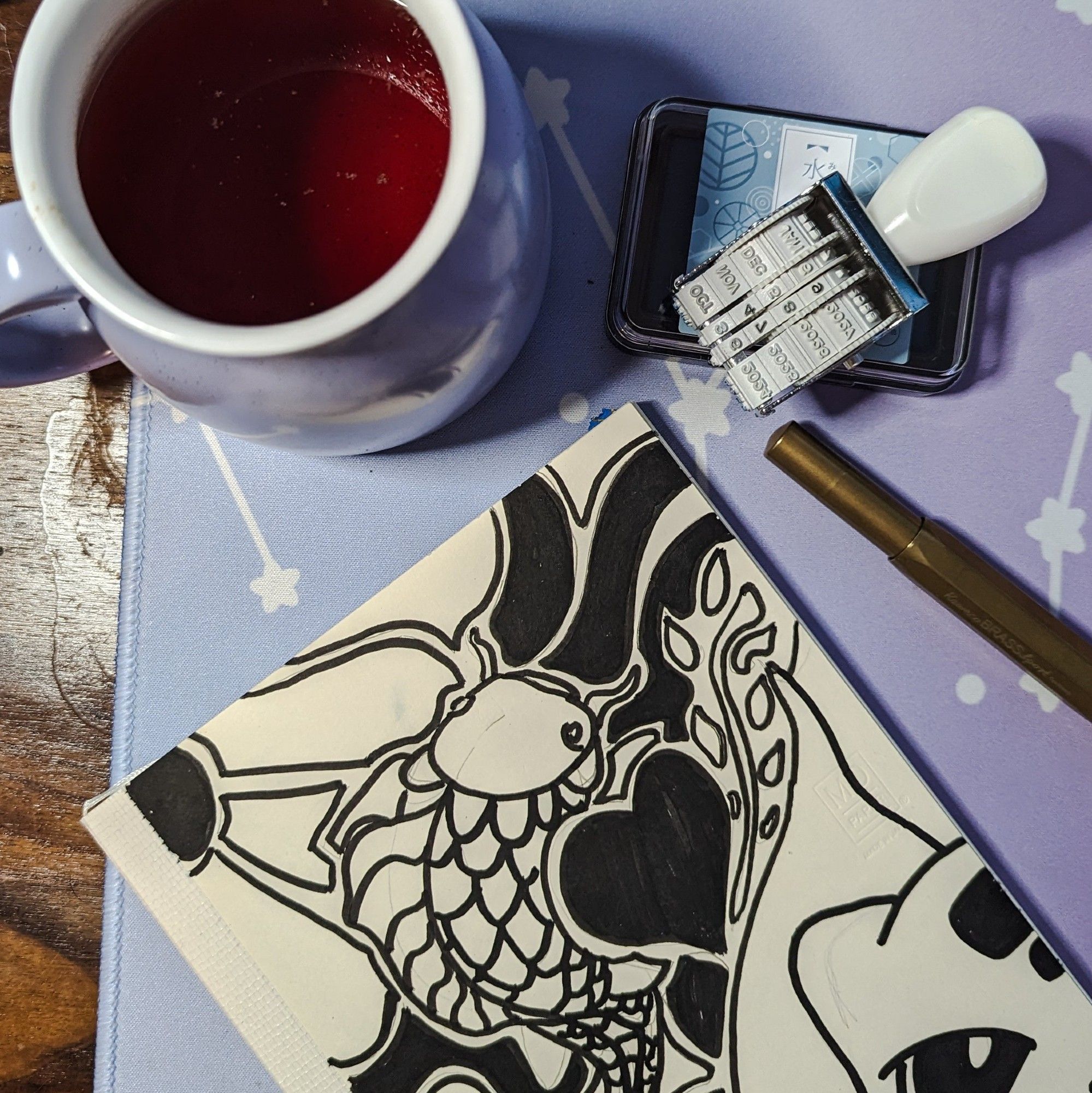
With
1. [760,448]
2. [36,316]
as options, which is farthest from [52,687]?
[760,448]

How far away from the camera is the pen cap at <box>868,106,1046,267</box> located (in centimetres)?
28

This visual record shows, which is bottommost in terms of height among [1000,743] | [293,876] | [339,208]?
[1000,743]

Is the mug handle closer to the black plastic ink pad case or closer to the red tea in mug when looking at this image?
the red tea in mug

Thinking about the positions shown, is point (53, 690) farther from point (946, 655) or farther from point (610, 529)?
point (946, 655)

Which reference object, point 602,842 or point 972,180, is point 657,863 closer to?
point 602,842

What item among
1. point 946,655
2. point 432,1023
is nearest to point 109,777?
point 432,1023

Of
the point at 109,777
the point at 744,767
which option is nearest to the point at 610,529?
the point at 744,767

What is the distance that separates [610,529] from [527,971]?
15 centimetres

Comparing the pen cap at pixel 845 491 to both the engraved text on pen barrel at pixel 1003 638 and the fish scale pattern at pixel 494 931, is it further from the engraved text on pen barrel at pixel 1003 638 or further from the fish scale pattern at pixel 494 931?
the fish scale pattern at pixel 494 931

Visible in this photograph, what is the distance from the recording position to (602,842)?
31 centimetres

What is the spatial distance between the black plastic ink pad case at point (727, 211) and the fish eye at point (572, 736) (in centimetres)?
13

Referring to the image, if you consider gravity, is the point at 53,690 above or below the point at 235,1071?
above

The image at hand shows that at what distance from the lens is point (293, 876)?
12.0 inches
